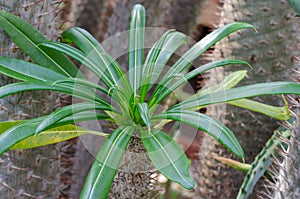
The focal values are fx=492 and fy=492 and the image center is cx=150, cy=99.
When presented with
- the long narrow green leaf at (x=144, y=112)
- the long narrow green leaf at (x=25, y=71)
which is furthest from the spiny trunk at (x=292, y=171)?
the long narrow green leaf at (x=25, y=71)

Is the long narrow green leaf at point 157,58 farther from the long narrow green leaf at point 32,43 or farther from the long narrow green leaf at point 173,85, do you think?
the long narrow green leaf at point 32,43

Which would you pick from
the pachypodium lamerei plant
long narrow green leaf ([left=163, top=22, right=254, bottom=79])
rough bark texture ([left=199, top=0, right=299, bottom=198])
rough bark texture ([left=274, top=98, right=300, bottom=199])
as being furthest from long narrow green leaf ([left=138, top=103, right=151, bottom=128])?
rough bark texture ([left=199, top=0, right=299, bottom=198])

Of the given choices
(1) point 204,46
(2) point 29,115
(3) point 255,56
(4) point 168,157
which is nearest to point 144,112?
(4) point 168,157

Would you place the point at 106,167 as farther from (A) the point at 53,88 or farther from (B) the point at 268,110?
(B) the point at 268,110

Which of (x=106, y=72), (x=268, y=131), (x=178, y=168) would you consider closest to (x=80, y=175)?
(x=268, y=131)

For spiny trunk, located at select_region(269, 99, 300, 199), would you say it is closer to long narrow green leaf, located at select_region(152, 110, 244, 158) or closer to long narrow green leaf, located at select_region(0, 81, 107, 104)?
long narrow green leaf, located at select_region(152, 110, 244, 158)
